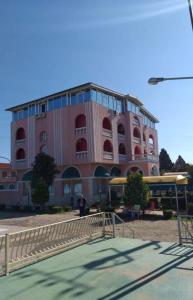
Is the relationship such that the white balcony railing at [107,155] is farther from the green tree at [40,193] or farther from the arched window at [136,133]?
the green tree at [40,193]

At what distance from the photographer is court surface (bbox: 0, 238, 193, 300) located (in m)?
6.47

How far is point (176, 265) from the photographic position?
8211 mm

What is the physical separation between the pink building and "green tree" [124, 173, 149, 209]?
1082 cm

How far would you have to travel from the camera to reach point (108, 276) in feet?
24.7

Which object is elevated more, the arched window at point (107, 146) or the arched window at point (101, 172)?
the arched window at point (107, 146)

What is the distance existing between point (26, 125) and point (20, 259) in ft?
105

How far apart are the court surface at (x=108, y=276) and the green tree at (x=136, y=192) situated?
39.4ft

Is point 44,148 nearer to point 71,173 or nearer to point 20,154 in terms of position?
point 20,154

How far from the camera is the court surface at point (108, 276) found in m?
6.47

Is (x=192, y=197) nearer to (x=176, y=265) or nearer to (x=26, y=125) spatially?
(x=176, y=265)

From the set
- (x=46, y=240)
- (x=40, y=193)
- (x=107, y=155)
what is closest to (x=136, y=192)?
(x=40, y=193)

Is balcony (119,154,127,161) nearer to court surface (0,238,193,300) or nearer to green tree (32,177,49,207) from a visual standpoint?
green tree (32,177,49,207)

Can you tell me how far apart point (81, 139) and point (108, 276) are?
28.1m

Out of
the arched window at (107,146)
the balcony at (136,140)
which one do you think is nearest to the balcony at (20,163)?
the arched window at (107,146)
